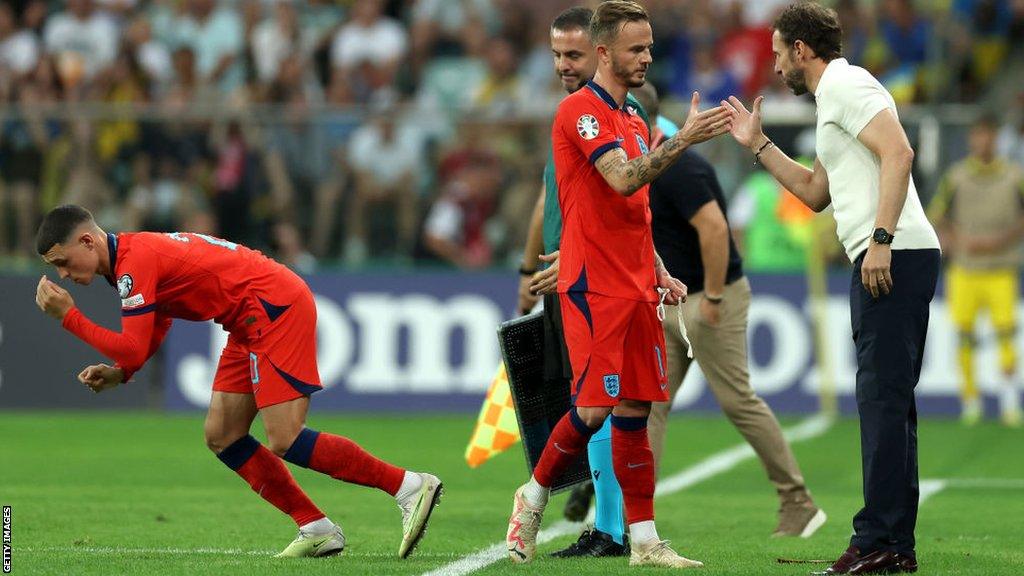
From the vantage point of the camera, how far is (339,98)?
738 inches

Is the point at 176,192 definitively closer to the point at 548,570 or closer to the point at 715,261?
the point at 715,261

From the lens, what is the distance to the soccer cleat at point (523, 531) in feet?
24.0

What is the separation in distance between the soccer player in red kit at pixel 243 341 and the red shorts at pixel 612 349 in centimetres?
103

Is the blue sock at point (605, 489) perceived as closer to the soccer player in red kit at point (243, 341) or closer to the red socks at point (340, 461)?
the soccer player in red kit at point (243, 341)

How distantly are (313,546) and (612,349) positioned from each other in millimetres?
1715

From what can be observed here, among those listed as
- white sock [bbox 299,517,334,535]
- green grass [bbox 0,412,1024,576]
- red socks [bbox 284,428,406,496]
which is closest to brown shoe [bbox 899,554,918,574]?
green grass [bbox 0,412,1024,576]

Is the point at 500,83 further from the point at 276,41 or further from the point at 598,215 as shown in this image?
the point at 598,215

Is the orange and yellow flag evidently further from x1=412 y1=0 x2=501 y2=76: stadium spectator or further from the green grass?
x1=412 y1=0 x2=501 y2=76: stadium spectator

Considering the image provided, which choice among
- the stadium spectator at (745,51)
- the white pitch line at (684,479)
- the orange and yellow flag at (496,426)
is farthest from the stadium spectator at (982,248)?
the orange and yellow flag at (496,426)

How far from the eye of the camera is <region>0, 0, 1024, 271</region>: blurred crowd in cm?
1712

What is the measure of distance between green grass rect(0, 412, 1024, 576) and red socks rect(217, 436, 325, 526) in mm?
273

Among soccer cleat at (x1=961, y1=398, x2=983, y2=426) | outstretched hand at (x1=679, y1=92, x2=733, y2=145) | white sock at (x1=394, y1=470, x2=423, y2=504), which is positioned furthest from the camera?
soccer cleat at (x1=961, y1=398, x2=983, y2=426)

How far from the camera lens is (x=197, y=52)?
780 inches

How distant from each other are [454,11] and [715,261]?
1202cm
